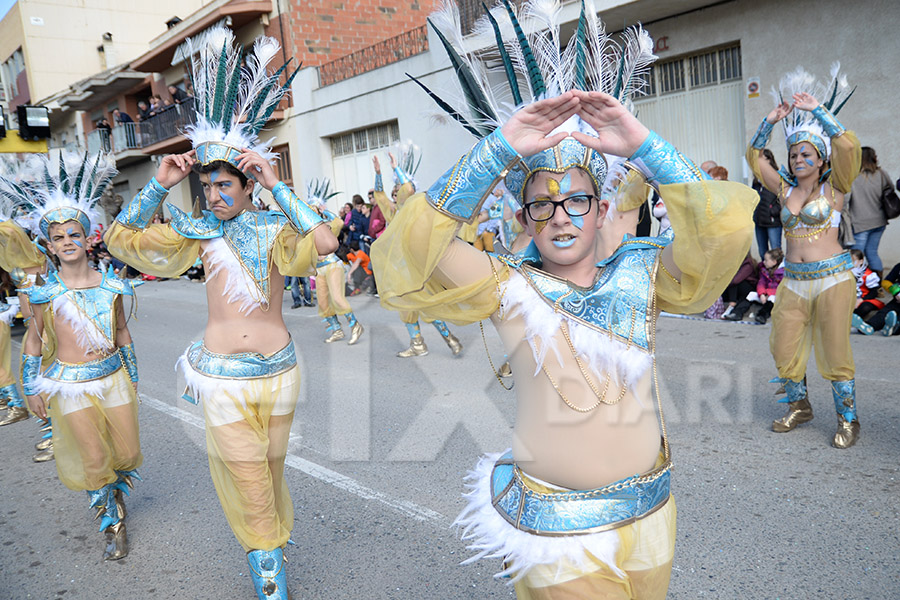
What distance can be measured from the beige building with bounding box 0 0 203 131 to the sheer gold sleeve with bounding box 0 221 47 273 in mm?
32106

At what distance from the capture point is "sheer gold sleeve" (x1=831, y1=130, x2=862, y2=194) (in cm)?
474

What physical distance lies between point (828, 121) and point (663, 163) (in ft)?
11.7

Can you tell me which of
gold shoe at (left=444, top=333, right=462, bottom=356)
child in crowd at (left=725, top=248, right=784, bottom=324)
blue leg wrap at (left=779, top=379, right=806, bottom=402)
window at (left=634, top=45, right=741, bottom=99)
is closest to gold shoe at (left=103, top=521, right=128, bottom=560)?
blue leg wrap at (left=779, top=379, right=806, bottom=402)

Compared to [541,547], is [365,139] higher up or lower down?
higher up

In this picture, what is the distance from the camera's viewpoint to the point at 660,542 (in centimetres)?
203

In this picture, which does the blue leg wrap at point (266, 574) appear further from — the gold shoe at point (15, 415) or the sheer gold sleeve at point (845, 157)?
the gold shoe at point (15, 415)

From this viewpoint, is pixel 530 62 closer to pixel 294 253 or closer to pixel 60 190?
pixel 294 253

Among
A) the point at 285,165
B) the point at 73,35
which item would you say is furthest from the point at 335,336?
the point at 73,35

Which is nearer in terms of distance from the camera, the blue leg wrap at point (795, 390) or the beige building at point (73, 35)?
the blue leg wrap at point (795, 390)

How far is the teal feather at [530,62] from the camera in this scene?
196 cm

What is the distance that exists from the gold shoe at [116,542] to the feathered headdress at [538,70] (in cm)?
316

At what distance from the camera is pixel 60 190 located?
14.7ft

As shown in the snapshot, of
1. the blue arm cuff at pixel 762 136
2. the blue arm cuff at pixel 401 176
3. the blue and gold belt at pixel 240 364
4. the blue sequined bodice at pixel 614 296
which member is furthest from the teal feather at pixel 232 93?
the blue arm cuff at pixel 401 176

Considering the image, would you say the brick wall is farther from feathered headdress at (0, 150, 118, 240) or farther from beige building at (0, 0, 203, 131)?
beige building at (0, 0, 203, 131)
